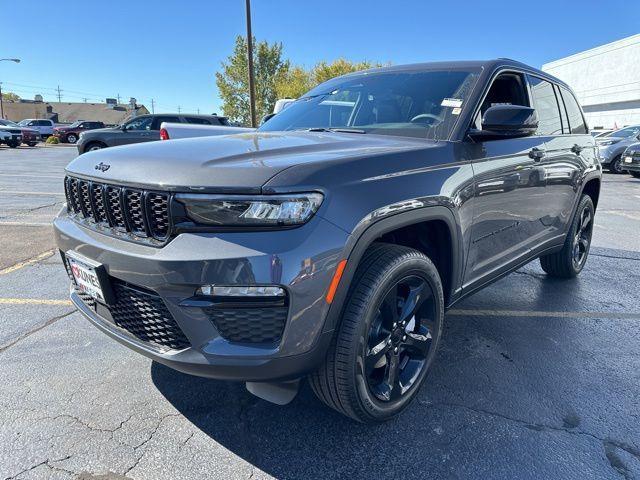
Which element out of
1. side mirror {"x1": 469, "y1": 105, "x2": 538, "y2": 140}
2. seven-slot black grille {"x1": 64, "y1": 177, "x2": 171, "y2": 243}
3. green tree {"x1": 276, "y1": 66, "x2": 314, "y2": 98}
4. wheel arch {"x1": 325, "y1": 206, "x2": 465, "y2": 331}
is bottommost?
wheel arch {"x1": 325, "y1": 206, "x2": 465, "y2": 331}

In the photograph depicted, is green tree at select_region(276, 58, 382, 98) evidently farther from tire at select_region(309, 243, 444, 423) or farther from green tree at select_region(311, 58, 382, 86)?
tire at select_region(309, 243, 444, 423)

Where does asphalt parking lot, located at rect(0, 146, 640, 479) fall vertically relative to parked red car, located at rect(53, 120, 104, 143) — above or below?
above

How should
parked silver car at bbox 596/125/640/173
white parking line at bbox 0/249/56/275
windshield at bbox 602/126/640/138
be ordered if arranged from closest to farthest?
white parking line at bbox 0/249/56/275
parked silver car at bbox 596/125/640/173
windshield at bbox 602/126/640/138

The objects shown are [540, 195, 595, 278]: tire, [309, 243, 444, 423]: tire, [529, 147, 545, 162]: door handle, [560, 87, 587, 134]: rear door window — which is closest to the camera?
[309, 243, 444, 423]: tire

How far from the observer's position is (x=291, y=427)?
225cm

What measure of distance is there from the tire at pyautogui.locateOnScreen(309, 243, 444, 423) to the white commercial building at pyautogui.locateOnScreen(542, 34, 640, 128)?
37.0 m

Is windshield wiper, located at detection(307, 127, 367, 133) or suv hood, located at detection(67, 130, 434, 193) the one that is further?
windshield wiper, located at detection(307, 127, 367, 133)

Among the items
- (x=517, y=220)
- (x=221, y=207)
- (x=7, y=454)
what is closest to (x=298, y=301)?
(x=221, y=207)

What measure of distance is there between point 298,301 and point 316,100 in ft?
7.30

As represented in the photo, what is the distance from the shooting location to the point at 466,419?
91.7 inches

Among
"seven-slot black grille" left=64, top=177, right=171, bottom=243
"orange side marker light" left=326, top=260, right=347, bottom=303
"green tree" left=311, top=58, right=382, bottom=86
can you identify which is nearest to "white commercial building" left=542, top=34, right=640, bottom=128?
"green tree" left=311, top=58, right=382, bottom=86

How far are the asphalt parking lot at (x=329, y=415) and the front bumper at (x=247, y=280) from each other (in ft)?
1.75

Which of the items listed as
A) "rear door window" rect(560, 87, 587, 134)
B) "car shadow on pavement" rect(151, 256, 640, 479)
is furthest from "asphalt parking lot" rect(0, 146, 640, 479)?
"rear door window" rect(560, 87, 587, 134)

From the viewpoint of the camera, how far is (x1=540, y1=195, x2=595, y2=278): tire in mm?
4277
